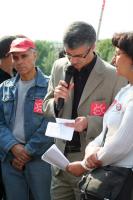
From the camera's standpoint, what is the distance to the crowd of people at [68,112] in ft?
9.62

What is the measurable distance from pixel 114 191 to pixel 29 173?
5.05ft

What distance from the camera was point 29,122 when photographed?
4219 millimetres

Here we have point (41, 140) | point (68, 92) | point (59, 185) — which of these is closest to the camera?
point (68, 92)

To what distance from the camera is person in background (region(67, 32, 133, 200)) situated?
2.83 m

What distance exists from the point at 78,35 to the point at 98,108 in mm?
531

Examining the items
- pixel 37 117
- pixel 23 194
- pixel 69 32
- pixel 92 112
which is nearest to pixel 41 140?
pixel 37 117

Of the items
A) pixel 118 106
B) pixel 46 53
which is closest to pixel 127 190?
pixel 118 106

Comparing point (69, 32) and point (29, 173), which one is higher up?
point (69, 32)

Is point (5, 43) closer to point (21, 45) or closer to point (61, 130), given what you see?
point (21, 45)

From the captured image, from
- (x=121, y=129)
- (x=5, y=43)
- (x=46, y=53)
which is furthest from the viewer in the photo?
(x=46, y=53)

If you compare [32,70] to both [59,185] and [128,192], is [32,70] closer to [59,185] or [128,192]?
[59,185]

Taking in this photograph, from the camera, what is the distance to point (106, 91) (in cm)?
352

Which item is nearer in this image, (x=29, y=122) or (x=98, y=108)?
(x=98, y=108)

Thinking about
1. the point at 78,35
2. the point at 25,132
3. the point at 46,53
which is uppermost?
the point at 78,35
